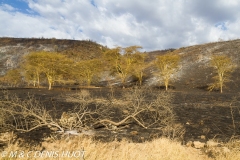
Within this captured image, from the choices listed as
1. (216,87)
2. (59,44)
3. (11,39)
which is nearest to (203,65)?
(216,87)

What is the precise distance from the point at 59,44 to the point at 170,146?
229ft

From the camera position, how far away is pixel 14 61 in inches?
2398

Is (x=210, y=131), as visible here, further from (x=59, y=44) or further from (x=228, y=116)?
(x=59, y=44)

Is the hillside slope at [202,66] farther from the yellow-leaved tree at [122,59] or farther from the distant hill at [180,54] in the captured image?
the yellow-leaved tree at [122,59]

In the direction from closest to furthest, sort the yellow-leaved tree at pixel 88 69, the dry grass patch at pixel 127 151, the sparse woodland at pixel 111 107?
the dry grass patch at pixel 127 151
the sparse woodland at pixel 111 107
the yellow-leaved tree at pixel 88 69

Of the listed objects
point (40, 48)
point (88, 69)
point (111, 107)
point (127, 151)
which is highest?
point (40, 48)

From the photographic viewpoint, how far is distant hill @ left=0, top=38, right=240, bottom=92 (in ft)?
116

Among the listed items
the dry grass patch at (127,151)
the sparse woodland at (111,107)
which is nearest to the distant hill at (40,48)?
the sparse woodland at (111,107)

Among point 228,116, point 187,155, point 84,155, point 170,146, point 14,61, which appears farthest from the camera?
point 14,61

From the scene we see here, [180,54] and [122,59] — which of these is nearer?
[122,59]

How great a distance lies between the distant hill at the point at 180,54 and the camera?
35.4 meters

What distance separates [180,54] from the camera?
166 ft

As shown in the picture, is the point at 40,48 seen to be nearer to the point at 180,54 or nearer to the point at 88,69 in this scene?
the point at 88,69

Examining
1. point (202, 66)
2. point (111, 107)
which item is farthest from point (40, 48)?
point (111, 107)
